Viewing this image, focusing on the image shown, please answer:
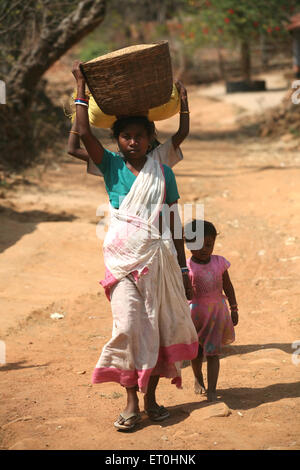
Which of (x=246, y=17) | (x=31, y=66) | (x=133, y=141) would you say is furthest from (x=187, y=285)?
(x=246, y=17)

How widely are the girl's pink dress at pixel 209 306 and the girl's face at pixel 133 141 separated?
2.59ft

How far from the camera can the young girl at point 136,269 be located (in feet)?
10.7

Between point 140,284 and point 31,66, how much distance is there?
892cm

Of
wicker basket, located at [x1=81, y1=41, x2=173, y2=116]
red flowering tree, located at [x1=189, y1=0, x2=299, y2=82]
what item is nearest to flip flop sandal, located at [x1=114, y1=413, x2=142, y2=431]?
wicker basket, located at [x1=81, y1=41, x2=173, y2=116]

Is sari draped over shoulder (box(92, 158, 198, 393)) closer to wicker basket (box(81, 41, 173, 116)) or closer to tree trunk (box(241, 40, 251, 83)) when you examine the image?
wicker basket (box(81, 41, 173, 116))

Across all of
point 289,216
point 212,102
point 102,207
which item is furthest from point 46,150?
point 212,102

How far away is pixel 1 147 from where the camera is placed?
38.3 ft

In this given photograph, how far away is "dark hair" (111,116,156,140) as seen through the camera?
11.0 feet

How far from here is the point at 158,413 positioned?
3443 millimetres

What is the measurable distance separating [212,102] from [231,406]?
59.7 feet

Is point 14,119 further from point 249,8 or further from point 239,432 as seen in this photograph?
point 249,8

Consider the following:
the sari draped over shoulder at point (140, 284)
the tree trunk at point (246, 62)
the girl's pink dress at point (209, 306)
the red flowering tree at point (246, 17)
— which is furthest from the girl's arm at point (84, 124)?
the tree trunk at point (246, 62)

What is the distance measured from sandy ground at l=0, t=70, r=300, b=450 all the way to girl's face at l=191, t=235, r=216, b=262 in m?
0.81

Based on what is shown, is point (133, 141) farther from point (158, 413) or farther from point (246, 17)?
point (246, 17)
